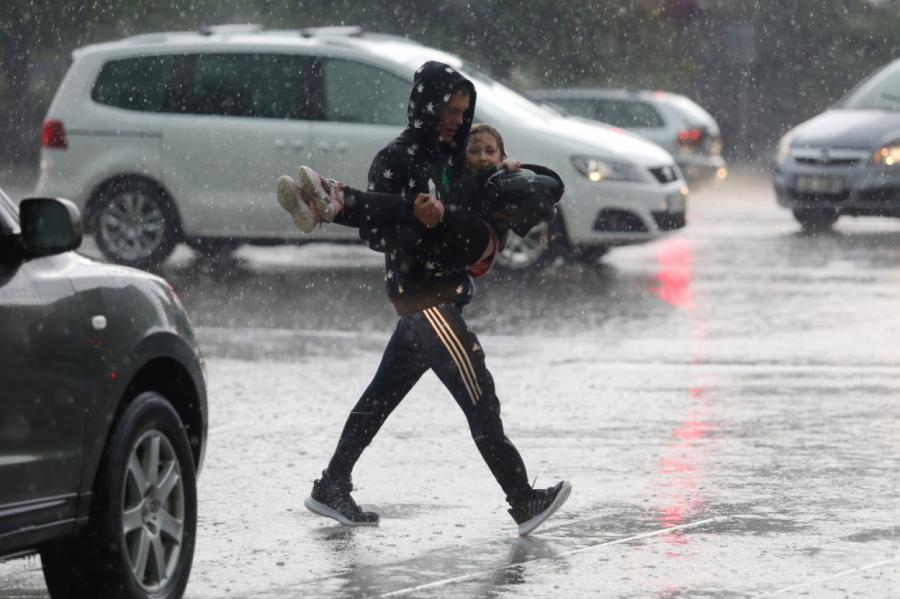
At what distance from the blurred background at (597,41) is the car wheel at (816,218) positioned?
1613 centimetres

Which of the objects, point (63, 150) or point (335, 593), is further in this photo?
point (63, 150)

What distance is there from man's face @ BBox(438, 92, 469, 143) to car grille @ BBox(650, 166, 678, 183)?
33.7 ft

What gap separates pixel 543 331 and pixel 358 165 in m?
3.67

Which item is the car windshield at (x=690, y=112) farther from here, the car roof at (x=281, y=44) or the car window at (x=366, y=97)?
the car window at (x=366, y=97)

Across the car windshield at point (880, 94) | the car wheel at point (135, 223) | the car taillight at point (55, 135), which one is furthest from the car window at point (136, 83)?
the car windshield at point (880, 94)

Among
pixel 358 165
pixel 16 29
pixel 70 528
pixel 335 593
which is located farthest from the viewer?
pixel 16 29

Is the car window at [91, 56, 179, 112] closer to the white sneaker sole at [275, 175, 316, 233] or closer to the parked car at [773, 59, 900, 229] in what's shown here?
the parked car at [773, 59, 900, 229]

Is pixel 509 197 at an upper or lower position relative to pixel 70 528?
upper

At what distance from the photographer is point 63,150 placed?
57.4 feet

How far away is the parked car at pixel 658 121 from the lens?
32.2m

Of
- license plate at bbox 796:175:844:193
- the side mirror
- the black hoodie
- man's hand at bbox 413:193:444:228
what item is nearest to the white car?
license plate at bbox 796:175:844:193

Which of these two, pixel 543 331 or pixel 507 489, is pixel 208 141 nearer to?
pixel 543 331

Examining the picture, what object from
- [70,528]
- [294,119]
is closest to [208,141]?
[294,119]

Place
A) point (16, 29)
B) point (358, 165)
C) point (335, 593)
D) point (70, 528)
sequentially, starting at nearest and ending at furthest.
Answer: point (70, 528), point (335, 593), point (358, 165), point (16, 29)
